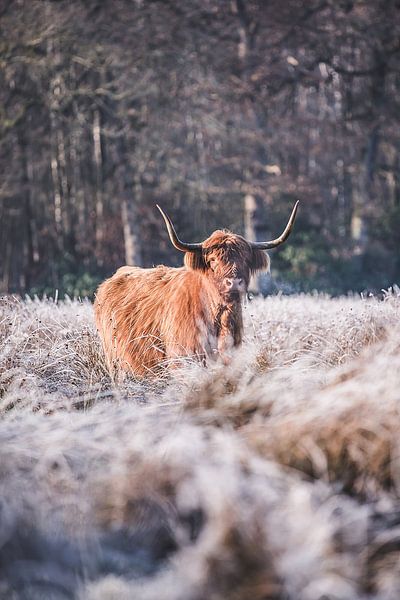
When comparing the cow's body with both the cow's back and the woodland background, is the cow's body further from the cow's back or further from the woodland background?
the woodland background

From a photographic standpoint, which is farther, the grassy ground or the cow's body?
the cow's body

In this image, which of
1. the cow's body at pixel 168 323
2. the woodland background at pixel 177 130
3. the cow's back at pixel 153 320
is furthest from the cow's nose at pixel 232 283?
the woodland background at pixel 177 130

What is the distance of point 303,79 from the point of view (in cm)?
1809

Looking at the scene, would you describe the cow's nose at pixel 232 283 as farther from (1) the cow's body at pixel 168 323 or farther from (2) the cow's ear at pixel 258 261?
(2) the cow's ear at pixel 258 261

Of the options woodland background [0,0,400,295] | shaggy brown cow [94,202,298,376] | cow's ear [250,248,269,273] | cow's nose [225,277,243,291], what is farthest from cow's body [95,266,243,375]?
woodland background [0,0,400,295]

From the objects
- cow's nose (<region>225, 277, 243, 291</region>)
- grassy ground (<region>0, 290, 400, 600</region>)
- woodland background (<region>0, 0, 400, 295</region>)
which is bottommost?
grassy ground (<region>0, 290, 400, 600</region>)

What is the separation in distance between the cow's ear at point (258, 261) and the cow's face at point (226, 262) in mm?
33

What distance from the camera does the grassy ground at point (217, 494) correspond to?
2275mm

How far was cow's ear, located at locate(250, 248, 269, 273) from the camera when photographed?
240 inches

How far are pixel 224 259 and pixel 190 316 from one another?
48cm

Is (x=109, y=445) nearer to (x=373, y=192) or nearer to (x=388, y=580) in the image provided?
(x=388, y=580)

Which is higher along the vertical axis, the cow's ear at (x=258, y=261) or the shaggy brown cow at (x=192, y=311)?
the cow's ear at (x=258, y=261)

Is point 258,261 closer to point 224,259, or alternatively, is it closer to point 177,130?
point 224,259

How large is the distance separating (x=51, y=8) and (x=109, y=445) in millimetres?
15886
